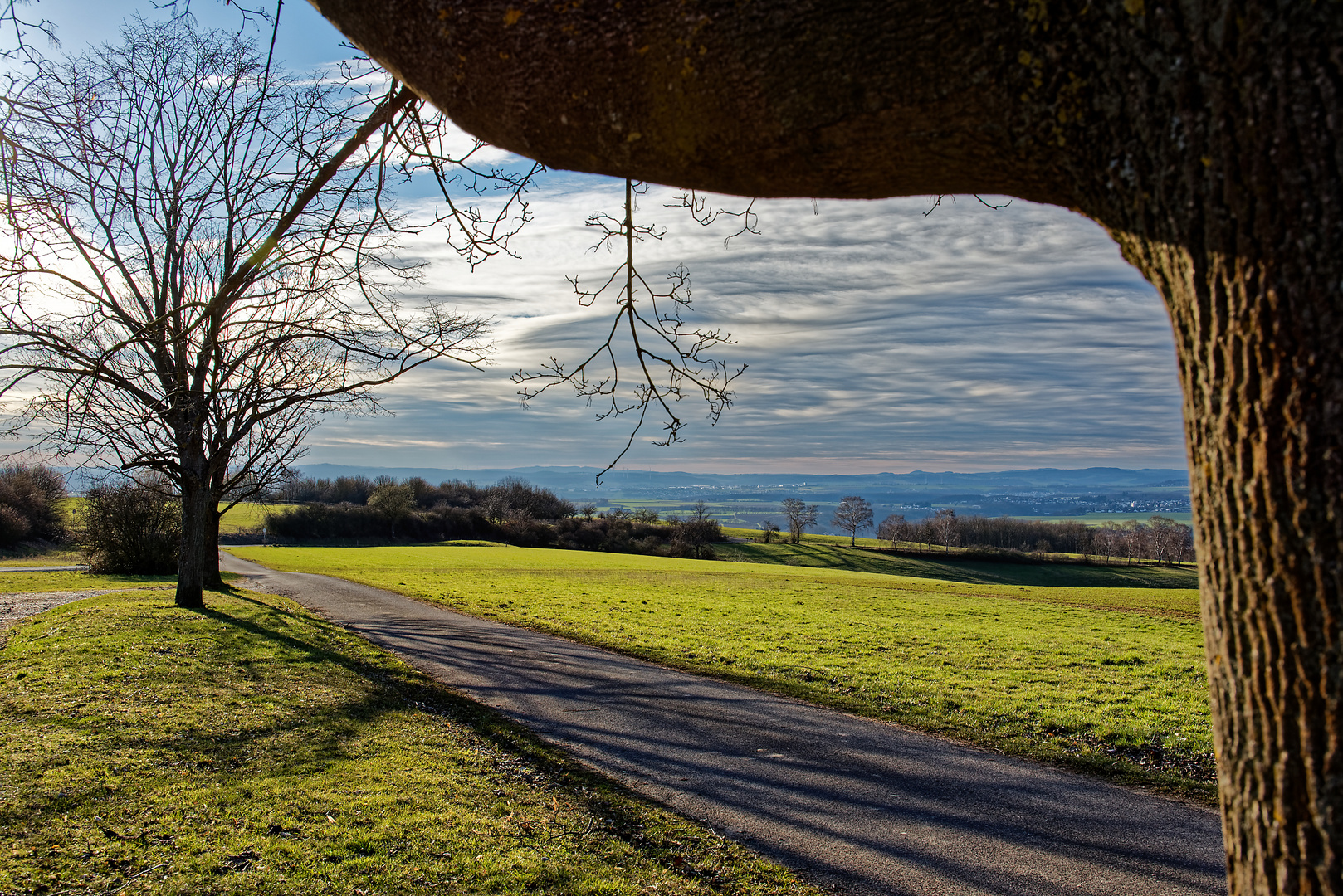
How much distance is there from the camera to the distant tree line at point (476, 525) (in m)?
68.1

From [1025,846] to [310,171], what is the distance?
7.36m

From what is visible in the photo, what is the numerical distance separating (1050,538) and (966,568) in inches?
1267

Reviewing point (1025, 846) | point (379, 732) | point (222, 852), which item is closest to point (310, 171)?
point (222, 852)

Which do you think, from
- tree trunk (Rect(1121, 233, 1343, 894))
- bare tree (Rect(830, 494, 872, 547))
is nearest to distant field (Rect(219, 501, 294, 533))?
bare tree (Rect(830, 494, 872, 547))

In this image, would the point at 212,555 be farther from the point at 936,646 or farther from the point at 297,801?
the point at 936,646

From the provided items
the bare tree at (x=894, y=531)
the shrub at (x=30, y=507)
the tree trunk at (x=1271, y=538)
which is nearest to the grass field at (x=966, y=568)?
the bare tree at (x=894, y=531)

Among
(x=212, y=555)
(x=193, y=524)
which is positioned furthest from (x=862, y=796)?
(x=212, y=555)

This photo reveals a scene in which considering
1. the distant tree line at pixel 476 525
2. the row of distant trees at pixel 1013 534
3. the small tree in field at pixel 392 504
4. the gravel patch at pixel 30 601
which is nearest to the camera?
the gravel patch at pixel 30 601

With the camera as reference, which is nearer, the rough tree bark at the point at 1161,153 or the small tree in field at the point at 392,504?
the rough tree bark at the point at 1161,153

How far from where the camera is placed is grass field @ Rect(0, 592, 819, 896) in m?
5.18

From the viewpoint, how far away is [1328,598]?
1175mm

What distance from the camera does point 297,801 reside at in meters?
6.36

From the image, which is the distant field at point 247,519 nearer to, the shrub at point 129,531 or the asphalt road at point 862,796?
the shrub at point 129,531

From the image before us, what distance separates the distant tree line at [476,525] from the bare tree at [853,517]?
23.2m
